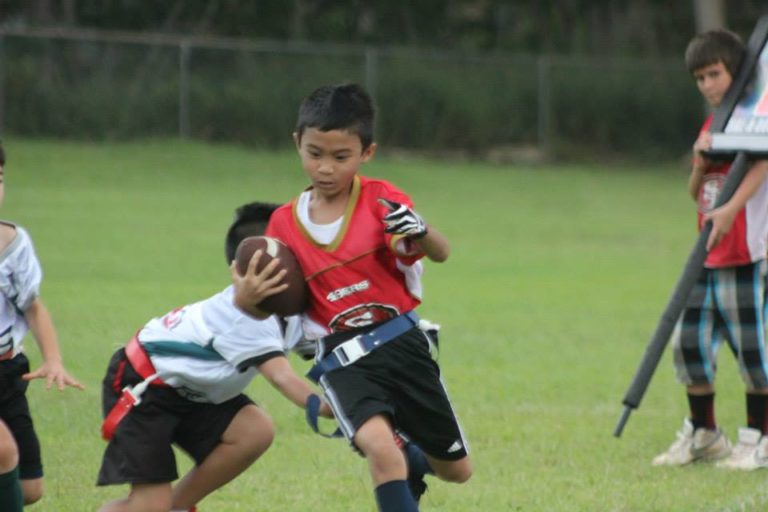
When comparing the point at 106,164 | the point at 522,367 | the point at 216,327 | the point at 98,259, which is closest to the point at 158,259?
the point at 98,259

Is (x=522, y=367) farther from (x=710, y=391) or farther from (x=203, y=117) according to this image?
(x=203, y=117)

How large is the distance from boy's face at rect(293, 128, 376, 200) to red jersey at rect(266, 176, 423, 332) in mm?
99

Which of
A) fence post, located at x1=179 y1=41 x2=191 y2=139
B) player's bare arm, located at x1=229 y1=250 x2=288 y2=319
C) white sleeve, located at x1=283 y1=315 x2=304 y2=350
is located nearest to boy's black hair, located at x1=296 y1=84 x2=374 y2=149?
player's bare arm, located at x1=229 y1=250 x2=288 y2=319

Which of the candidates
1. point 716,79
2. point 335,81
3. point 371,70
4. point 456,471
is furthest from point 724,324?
point 371,70

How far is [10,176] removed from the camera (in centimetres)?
2227

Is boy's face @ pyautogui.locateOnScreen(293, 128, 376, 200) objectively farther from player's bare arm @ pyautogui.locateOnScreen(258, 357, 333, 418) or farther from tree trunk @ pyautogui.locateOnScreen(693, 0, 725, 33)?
tree trunk @ pyautogui.locateOnScreen(693, 0, 725, 33)

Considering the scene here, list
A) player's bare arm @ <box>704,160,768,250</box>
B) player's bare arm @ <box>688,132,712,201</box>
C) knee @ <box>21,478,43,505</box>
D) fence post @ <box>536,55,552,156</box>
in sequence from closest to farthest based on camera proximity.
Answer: knee @ <box>21,478,43,505</box> → player's bare arm @ <box>704,160,768,250</box> → player's bare arm @ <box>688,132,712,201</box> → fence post @ <box>536,55,552,156</box>

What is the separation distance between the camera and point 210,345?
5137 mm

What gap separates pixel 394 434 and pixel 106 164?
63.8 ft

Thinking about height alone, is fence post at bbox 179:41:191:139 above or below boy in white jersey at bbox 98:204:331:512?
→ below

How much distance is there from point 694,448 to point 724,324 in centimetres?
64

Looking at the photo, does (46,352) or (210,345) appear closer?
(210,345)

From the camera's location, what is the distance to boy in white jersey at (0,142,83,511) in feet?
16.9

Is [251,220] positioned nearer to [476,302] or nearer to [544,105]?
[476,302]
